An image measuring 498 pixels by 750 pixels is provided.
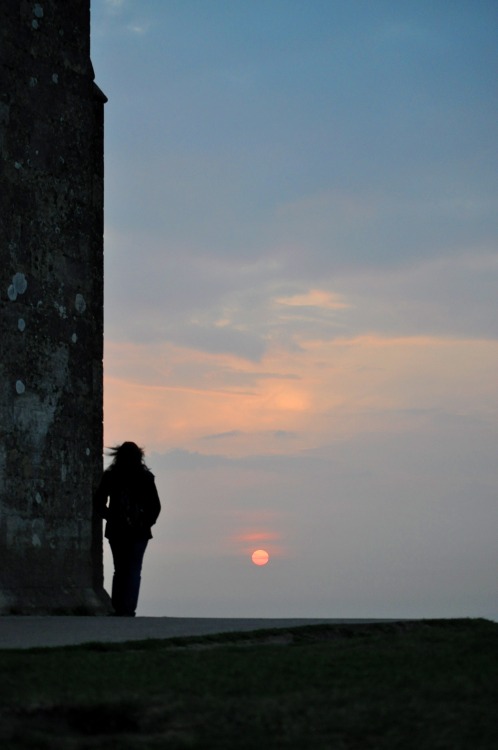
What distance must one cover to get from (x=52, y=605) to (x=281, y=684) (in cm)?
616

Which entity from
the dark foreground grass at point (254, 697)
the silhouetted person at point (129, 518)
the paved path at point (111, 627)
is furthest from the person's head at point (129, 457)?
the dark foreground grass at point (254, 697)

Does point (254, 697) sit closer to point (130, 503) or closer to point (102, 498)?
point (130, 503)

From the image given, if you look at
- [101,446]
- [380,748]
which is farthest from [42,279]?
[380,748]

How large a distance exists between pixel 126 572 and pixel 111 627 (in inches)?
118

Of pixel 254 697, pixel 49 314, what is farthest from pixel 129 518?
pixel 254 697

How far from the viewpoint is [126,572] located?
37.5 ft

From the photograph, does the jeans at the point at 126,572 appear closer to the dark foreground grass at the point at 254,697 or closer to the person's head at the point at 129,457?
Result: the person's head at the point at 129,457

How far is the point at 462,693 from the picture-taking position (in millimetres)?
4945

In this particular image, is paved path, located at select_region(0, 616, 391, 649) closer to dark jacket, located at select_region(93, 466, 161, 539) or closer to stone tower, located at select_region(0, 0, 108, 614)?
stone tower, located at select_region(0, 0, 108, 614)

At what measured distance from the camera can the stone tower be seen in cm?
1091

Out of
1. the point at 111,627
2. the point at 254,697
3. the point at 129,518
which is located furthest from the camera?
the point at 129,518

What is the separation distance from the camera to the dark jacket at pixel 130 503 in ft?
37.2

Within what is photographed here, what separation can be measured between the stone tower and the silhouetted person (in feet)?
1.01

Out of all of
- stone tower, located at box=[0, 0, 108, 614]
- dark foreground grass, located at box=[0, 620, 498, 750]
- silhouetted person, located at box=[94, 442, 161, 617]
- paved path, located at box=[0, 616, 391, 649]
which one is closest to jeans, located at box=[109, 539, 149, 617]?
silhouetted person, located at box=[94, 442, 161, 617]
